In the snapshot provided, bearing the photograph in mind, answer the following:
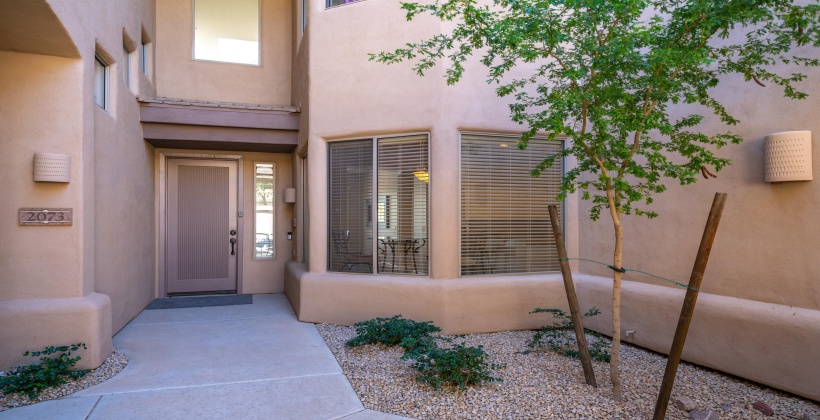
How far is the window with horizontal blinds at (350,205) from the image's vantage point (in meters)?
6.29

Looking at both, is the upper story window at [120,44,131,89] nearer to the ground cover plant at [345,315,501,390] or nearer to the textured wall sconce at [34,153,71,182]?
the textured wall sconce at [34,153,71,182]

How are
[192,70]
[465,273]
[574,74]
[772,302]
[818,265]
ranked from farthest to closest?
[192,70], [465,273], [772,302], [818,265], [574,74]

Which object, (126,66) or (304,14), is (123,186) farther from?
(304,14)

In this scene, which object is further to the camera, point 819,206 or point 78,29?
point 78,29

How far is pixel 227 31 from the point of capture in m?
8.43

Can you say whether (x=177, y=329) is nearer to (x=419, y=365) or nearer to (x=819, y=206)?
(x=419, y=365)

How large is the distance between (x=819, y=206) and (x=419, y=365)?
144 inches

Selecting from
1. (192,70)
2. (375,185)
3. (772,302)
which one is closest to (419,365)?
(375,185)

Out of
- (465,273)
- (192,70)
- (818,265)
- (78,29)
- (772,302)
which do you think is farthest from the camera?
(192,70)

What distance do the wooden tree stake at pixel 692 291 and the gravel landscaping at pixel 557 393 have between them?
0.37 meters

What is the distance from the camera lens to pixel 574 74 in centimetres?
342

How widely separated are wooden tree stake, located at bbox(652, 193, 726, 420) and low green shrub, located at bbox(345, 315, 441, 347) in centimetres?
235

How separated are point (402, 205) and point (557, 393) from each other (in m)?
3.06

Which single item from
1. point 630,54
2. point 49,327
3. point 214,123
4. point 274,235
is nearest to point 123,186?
point 214,123
